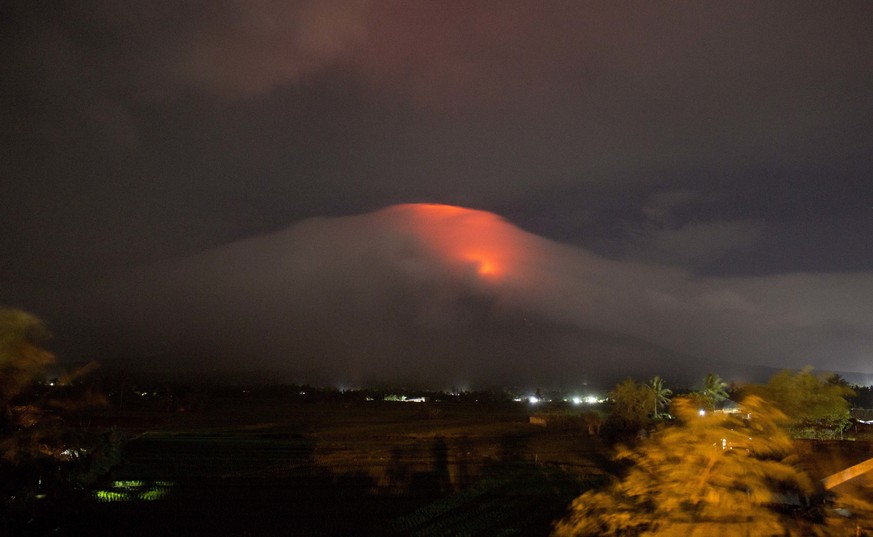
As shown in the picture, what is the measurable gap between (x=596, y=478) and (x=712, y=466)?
25.4 metres

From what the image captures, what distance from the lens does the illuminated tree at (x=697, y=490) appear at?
5383mm

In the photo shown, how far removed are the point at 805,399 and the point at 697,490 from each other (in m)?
21.1

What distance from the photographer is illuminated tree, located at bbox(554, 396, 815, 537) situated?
538 cm

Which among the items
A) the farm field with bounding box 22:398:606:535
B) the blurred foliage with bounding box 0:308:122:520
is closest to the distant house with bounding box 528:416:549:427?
the farm field with bounding box 22:398:606:535

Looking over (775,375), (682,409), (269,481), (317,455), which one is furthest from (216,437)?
(682,409)

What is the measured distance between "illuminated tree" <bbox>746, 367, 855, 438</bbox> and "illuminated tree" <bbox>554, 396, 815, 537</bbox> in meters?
11.1

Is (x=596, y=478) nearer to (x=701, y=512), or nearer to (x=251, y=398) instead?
(x=701, y=512)

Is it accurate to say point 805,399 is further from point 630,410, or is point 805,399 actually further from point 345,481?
point 630,410

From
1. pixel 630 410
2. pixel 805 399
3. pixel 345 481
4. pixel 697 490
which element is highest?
pixel 805 399

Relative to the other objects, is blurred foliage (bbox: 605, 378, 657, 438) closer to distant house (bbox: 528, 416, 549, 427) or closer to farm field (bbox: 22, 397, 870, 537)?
farm field (bbox: 22, 397, 870, 537)

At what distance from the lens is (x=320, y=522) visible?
66.7ft

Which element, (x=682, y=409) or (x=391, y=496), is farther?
(x=391, y=496)

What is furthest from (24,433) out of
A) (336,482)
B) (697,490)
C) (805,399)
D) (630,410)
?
(630,410)

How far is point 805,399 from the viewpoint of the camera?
23234mm
